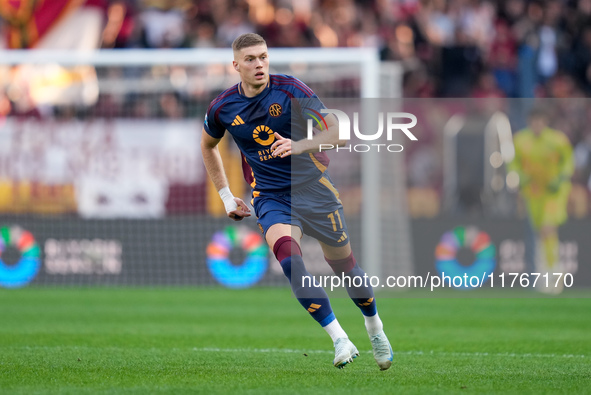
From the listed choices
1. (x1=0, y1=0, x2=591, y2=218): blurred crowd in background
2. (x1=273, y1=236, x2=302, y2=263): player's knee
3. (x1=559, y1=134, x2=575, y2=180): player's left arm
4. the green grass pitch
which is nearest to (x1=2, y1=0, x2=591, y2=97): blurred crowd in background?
(x1=0, y1=0, x2=591, y2=218): blurred crowd in background

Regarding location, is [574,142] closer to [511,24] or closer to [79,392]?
[511,24]

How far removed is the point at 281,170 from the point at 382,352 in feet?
4.66

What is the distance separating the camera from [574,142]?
51.2 ft

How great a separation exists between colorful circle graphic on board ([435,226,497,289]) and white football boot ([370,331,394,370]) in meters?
8.00

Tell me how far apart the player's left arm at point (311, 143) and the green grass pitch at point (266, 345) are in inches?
56.7

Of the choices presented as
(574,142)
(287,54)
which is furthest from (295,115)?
(574,142)

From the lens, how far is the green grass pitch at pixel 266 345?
6027 mm

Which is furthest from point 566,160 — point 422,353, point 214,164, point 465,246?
point 214,164

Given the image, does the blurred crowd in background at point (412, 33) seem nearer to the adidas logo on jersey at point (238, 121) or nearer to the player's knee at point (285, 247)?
the adidas logo on jersey at point (238, 121)

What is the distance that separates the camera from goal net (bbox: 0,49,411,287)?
14.7m

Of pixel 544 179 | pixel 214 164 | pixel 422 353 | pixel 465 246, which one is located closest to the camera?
pixel 214 164

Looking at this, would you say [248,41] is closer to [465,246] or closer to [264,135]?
[264,135]

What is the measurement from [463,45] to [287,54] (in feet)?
16.5

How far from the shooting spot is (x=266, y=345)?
8.44m
